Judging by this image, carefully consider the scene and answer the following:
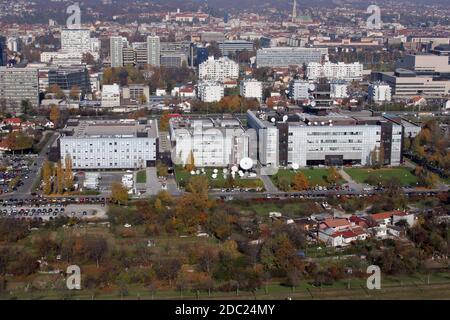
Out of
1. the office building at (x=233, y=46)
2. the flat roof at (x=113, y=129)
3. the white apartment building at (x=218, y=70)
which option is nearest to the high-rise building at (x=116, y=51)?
the white apartment building at (x=218, y=70)

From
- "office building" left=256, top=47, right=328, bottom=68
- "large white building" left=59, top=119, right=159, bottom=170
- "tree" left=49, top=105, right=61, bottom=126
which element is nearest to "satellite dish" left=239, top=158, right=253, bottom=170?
"large white building" left=59, top=119, right=159, bottom=170

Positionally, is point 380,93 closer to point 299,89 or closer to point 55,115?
point 299,89

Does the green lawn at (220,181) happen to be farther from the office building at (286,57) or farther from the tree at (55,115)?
the office building at (286,57)

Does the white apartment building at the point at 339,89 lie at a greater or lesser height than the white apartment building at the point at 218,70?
lesser

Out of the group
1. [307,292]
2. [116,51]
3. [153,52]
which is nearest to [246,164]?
[307,292]

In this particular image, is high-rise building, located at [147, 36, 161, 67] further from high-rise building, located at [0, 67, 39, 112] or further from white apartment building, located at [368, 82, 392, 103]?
white apartment building, located at [368, 82, 392, 103]

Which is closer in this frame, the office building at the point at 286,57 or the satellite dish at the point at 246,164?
the satellite dish at the point at 246,164
